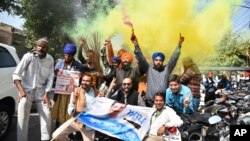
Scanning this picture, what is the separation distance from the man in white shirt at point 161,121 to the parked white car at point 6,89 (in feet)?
9.56

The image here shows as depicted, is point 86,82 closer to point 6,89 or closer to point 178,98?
point 178,98

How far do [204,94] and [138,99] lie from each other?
25.9 ft

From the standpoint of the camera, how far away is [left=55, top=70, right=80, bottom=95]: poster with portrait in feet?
20.9

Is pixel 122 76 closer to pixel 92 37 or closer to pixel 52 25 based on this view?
pixel 92 37

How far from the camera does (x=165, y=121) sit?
5418 mm

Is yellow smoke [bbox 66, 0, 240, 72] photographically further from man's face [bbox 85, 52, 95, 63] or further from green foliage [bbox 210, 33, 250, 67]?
green foliage [bbox 210, 33, 250, 67]

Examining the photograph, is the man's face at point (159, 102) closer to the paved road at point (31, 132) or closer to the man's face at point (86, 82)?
the man's face at point (86, 82)

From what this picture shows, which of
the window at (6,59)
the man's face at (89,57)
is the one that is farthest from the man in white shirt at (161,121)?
the man's face at (89,57)

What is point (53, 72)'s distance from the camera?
6.29m

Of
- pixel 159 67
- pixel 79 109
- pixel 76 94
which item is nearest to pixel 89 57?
pixel 159 67

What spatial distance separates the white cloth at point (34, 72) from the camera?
234 inches

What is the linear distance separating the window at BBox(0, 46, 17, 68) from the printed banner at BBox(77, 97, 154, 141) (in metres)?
2.40

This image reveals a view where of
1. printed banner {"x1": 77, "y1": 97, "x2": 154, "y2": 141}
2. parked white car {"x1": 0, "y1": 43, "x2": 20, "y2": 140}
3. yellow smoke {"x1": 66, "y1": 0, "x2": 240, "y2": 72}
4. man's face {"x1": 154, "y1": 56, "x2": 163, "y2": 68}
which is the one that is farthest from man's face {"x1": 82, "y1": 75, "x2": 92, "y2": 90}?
yellow smoke {"x1": 66, "y1": 0, "x2": 240, "y2": 72}

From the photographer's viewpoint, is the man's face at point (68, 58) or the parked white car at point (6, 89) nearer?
the man's face at point (68, 58)
